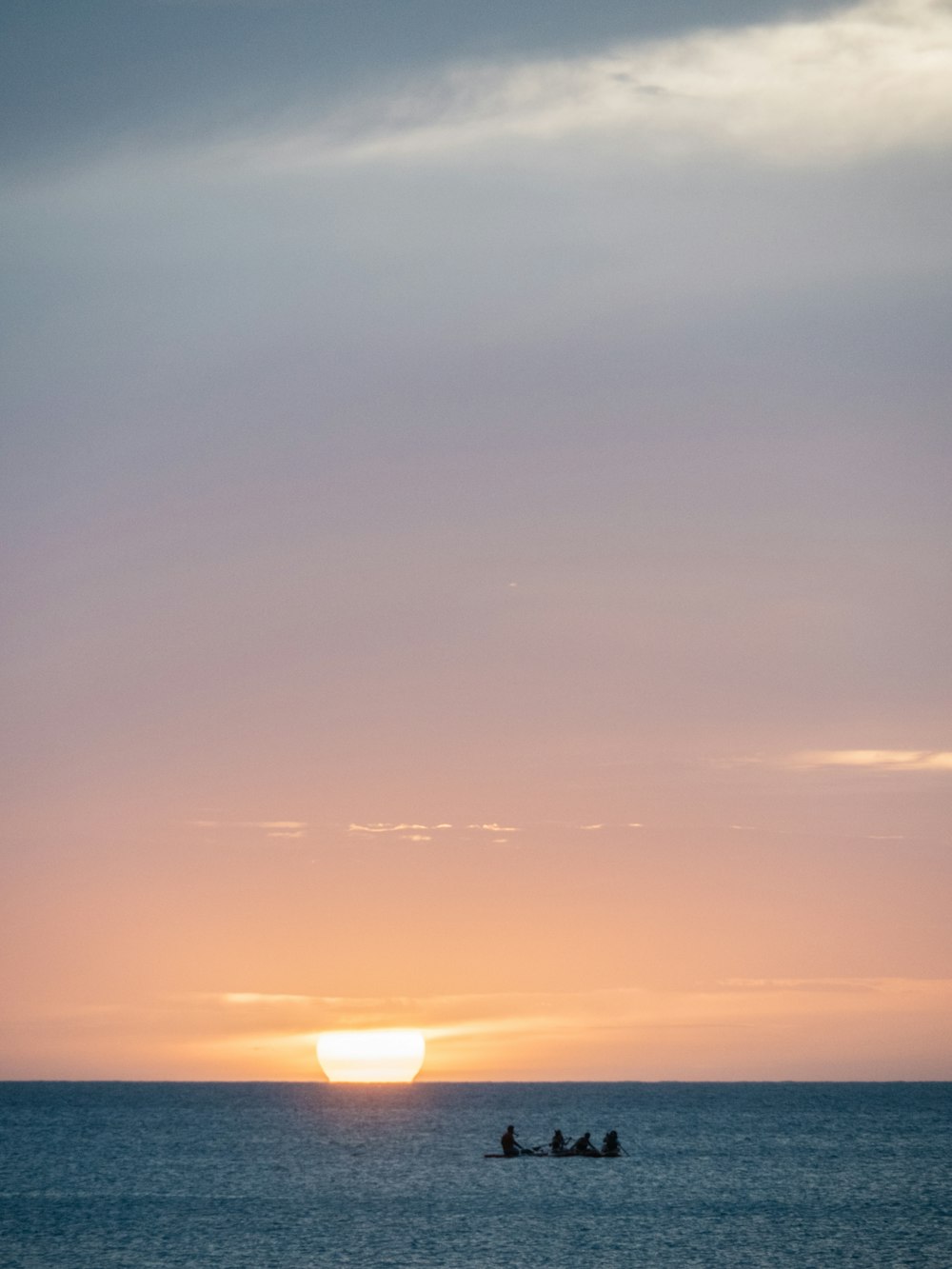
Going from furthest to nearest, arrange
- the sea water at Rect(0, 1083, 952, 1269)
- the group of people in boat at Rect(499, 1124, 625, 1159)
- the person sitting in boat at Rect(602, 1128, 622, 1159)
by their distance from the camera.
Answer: the person sitting in boat at Rect(602, 1128, 622, 1159) < the group of people in boat at Rect(499, 1124, 625, 1159) < the sea water at Rect(0, 1083, 952, 1269)

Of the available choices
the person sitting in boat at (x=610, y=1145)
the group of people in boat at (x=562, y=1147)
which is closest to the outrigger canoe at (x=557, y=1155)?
the group of people in boat at (x=562, y=1147)

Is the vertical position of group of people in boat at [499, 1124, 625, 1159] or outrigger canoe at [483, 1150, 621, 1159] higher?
group of people in boat at [499, 1124, 625, 1159]

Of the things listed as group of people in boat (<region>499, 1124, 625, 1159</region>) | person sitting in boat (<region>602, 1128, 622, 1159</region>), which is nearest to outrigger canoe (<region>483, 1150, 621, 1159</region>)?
group of people in boat (<region>499, 1124, 625, 1159</region>)

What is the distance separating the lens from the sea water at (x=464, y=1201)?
59.1 m

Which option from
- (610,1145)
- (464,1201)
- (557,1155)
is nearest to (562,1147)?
(557,1155)

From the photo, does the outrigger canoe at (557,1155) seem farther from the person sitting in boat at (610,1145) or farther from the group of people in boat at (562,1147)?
the person sitting in boat at (610,1145)

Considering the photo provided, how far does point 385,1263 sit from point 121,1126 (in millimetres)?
109394

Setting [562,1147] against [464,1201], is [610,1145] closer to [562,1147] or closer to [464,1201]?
[562,1147]

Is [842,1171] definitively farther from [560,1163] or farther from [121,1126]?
[121,1126]

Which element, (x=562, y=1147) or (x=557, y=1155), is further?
(x=562, y=1147)

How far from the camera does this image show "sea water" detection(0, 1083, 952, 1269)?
59062mm

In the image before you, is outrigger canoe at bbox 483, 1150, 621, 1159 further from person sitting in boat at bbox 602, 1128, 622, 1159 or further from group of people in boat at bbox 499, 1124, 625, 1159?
person sitting in boat at bbox 602, 1128, 622, 1159

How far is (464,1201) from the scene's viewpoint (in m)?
76.8

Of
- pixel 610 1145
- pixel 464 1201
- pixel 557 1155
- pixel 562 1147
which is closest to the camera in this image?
pixel 464 1201
